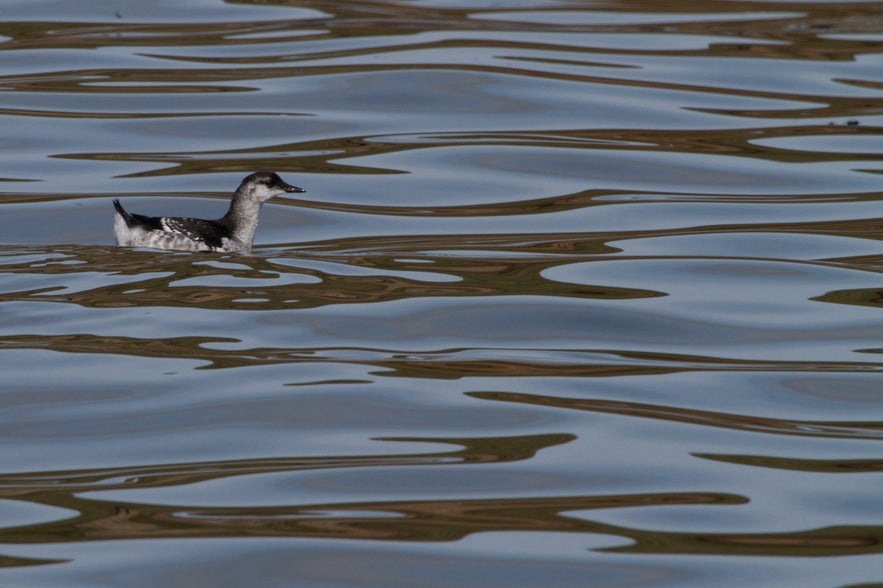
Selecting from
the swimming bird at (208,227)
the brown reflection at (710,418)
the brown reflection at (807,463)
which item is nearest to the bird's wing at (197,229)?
the swimming bird at (208,227)

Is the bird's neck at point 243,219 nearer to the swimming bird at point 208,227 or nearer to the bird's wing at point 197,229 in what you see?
the swimming bird at point 208,227

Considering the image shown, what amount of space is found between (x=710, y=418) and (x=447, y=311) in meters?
2.63

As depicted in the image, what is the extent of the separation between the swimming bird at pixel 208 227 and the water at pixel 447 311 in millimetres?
238

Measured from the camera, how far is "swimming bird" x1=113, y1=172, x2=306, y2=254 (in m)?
12.5

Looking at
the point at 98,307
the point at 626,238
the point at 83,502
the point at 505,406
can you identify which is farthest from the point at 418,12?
the point at 83,502

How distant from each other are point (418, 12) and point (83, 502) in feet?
56.7

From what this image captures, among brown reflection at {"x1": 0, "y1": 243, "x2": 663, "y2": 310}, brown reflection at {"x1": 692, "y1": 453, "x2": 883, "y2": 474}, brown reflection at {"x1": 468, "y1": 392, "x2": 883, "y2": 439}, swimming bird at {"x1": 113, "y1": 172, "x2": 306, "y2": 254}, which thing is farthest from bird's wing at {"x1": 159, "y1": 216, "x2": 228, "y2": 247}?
brown reflection at {"x1": 692, "y1": 453, "x2": 883, "y2": 474}

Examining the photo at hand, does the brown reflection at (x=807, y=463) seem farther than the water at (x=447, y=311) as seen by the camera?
Yes

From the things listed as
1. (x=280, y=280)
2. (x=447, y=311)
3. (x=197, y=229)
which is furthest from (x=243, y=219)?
(x=447, y=311)

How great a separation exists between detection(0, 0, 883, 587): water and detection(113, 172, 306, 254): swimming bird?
24cm

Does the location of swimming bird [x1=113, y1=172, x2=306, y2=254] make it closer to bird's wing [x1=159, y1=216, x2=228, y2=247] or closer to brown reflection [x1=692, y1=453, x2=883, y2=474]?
bird's wing [x1=159, y1=216, x2=228, y2=247]

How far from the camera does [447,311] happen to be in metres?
10.5

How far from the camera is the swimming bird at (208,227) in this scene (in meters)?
12.5

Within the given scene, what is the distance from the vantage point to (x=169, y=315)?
1000cm
